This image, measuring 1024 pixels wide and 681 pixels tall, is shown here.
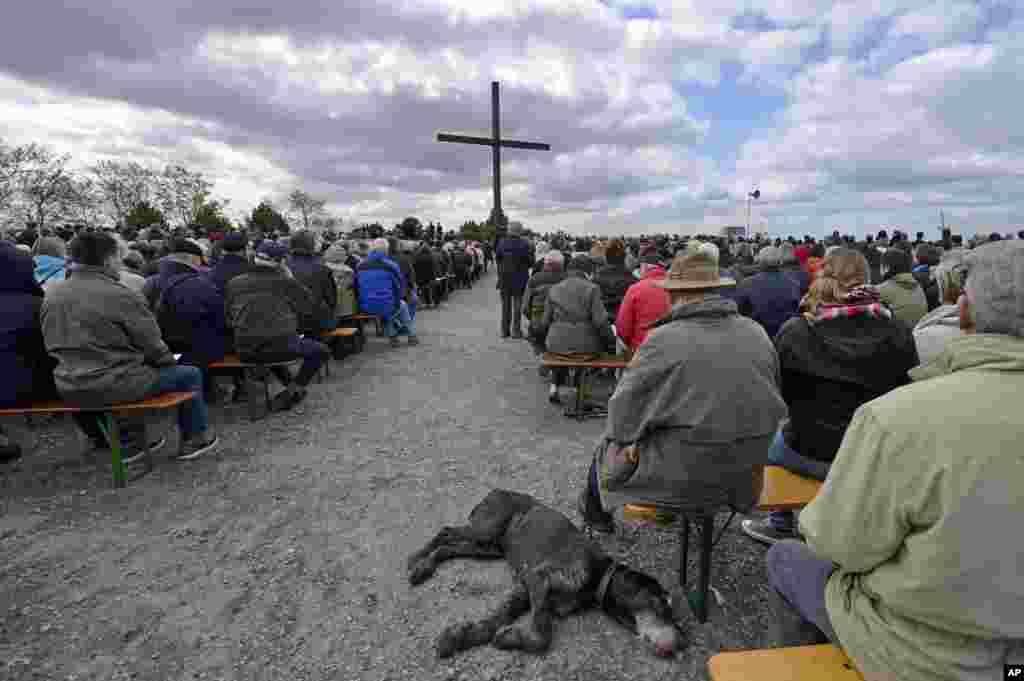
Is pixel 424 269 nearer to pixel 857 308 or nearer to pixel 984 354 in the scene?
pixel 857 308

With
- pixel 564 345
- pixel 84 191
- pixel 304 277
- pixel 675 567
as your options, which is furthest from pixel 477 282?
pixel 84 191

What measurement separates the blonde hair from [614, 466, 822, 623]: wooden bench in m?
0.95

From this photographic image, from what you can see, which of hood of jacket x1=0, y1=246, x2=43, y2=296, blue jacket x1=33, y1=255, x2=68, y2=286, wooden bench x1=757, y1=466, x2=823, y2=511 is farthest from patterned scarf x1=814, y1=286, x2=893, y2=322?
blue jacket x1=33, y1=255, x2=68, y2=286

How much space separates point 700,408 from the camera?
2477 mm

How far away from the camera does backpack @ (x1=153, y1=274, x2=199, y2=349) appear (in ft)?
17.8

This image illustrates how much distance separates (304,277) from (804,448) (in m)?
6.34

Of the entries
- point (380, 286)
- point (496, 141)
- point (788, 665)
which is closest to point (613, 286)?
point (380, 286)

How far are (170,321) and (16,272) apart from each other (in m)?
1.30

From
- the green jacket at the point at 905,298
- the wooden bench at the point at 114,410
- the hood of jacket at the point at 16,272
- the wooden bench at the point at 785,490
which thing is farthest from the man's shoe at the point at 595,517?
the hood of jacket at the point at 16,272

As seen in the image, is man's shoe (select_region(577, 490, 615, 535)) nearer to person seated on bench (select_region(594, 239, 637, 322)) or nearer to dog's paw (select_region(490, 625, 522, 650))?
dog's paw (select_region(490, 625, 522, 650))

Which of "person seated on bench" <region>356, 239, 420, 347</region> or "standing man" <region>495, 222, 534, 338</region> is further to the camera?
"standing man" <region>495, 222, 534, 338</region>

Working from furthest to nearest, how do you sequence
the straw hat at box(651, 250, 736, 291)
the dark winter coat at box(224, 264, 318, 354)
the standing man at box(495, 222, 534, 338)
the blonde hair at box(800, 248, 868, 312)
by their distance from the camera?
the standing man at box(495, 222, 534, 338) < the dark winter coat at box(224, 264, 318, 354) < the blonde hair at box(800, 248, 868, 312) < the straw hat at box(651, 250, 736, 291)

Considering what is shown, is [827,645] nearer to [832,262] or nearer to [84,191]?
[832,262]

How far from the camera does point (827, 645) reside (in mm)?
1834
